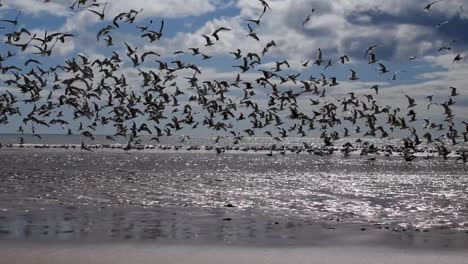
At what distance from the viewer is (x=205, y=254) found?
16.6 m

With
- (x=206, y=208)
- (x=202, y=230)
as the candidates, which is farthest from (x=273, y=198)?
(x=202, y=230)

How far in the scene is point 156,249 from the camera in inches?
680

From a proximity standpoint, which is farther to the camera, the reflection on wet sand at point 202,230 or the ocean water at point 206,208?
the ocean water at point 206,208

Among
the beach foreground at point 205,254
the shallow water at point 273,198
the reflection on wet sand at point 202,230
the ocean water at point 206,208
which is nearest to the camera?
the beach foreground at point 205,254

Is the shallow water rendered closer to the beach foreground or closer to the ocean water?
the ocean water

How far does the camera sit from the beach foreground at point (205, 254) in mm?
15805

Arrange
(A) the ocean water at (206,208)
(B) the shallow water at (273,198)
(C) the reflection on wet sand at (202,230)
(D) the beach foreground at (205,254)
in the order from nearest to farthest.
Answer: (D) the beach foreground at (205,254) < (C) the reflection on wet sand at (202,230) < (A) the ocean water at (206,208) < (B) the shallow water at (273,198)

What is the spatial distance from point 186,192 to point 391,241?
19.2m

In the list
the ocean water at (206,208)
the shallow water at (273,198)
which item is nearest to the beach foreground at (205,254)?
the ocean water at (206,208)

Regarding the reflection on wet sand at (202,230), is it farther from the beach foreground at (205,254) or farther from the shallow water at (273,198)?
the shallow water at (273,198)

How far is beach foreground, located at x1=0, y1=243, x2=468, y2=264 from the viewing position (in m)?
15.8

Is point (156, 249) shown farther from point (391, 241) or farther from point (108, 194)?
point (108, 194)

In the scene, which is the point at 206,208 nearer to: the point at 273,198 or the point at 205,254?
the point at 273,198

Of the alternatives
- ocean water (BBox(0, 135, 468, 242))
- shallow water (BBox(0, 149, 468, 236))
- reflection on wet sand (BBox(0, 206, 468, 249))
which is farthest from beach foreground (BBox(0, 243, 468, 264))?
shallow water (BBox(0, 149, 468, 236))
